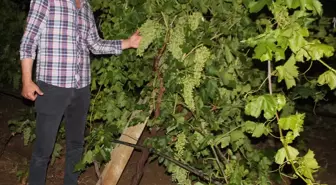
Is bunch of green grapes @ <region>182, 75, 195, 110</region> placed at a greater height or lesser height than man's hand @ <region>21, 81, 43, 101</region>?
greater

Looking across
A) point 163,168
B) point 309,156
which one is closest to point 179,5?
point 309,156

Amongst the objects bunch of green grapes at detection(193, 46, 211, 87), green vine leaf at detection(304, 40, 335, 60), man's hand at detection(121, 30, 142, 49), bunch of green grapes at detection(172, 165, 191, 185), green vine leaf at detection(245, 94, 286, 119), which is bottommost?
bunch of green grapes at detection(172, 165, 191, 185)

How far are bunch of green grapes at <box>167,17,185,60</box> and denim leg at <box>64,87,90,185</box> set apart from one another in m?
0.83

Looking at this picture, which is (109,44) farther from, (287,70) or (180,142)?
(287,70)

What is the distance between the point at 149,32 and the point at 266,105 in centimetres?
131

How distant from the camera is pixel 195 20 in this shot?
2.91 m

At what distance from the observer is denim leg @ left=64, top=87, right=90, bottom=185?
3402mm

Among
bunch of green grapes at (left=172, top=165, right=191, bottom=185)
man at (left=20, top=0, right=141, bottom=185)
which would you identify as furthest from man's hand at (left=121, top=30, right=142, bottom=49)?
bunch of green grapes at (left=172, top=165, right=191, bottom=185)

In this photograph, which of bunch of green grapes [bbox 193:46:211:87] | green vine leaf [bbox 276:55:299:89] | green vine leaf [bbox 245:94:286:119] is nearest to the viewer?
green vine leaf [bbox 245:94:286:119]

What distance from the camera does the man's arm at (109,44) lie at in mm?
3225

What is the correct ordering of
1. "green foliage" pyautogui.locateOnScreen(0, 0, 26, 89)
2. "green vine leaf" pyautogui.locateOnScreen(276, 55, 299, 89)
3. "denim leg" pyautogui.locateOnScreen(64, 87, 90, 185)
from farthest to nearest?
"green foliage" pyautogui.locateOnScreen(0, 0, 26, 89), "denim leg" pyautogui.locateOnScreen(64, 87, 90, 185), "green vine leaf" pyautogui.locateOnScreen(276, 55, 299, 89)

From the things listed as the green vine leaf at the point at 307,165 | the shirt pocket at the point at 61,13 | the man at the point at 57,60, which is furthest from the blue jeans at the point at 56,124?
the green vine leaf at the point at 307,165

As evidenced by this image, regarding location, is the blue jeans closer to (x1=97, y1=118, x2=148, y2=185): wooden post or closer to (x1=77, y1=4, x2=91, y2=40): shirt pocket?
(x1=97, y1=118, x2=148, y2=185): wooden post

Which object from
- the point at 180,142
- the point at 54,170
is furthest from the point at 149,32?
the point at 54,170
